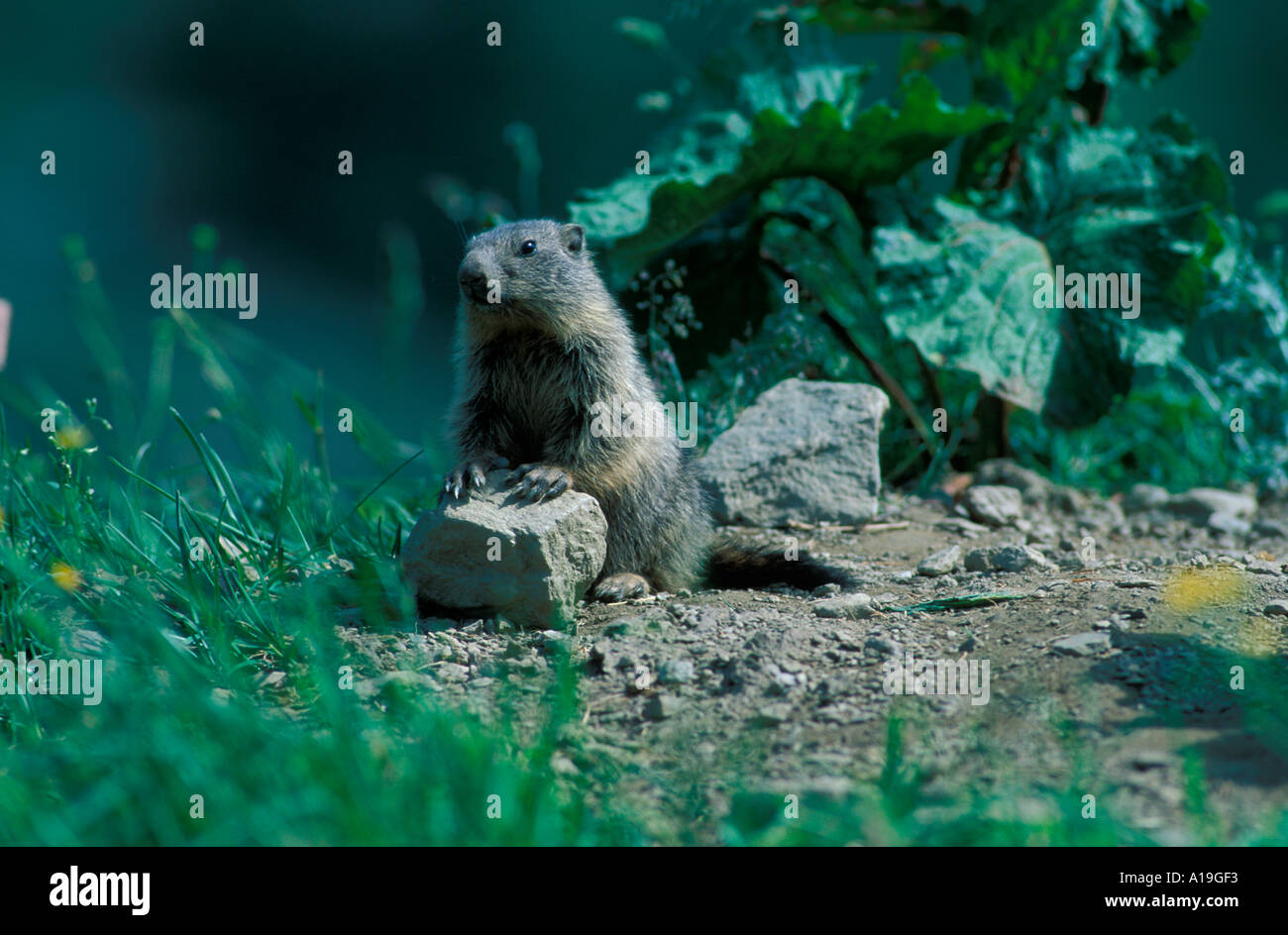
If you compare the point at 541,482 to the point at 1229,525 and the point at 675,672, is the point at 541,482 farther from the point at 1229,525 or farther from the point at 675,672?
the point at 1229,525

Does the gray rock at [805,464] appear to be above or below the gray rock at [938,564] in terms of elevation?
above

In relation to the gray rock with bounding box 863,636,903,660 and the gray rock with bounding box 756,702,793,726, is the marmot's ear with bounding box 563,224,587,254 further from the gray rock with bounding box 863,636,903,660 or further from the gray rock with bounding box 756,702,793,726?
the gray rock with bounding box 756,702,793,726

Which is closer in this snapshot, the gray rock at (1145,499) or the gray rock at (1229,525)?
the gray rock at (1229,525)

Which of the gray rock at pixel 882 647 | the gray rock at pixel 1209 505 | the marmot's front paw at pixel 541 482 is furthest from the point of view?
the gray rock at pixel 1209 505

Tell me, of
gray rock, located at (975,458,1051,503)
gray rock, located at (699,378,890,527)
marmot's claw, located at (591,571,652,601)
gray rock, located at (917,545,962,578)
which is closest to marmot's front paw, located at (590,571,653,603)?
marmot's claw, located at (591,571,652,601)

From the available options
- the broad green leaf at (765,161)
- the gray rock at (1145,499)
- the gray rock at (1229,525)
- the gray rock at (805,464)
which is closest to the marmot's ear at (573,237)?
the broad green leaf at (765,161)

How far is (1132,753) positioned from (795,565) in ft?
6.24

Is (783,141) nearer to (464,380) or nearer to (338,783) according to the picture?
(464,380)

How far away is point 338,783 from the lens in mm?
2375

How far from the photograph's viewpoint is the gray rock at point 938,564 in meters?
4.36

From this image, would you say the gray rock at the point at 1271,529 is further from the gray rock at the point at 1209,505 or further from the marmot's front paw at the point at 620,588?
the marmot's front paw at the point at 620,588

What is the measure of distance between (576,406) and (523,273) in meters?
0.55

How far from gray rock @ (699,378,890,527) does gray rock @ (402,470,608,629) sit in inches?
59.4
